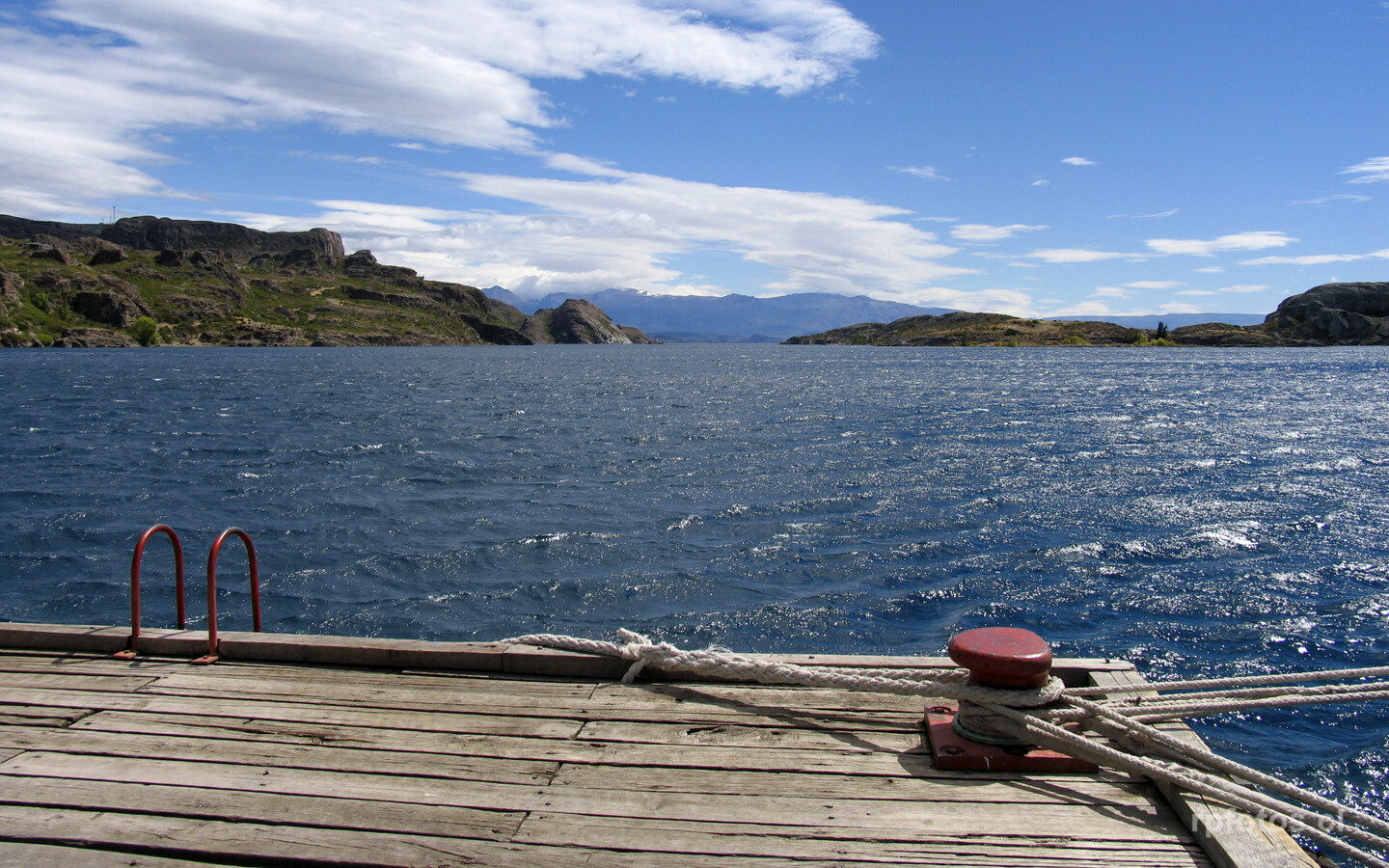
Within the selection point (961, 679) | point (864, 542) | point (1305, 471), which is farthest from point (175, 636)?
point (1305, 471)

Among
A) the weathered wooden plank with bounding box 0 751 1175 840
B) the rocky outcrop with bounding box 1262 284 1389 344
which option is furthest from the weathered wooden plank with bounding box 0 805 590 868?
the rocky outcrop with bounding box 1262 284 1389 344

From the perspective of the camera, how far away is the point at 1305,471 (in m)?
29.0

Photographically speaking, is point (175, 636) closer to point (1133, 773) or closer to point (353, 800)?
point (353, 800)

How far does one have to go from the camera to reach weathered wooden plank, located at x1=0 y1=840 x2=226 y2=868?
14.3ft

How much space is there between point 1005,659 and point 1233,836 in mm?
1480

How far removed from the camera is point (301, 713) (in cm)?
610

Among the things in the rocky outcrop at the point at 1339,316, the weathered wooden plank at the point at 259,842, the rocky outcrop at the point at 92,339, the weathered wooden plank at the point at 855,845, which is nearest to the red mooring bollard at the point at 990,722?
the weathered wooden plank at the point at 855,845

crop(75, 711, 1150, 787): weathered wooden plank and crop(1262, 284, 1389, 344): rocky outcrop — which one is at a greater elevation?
crop(1262, 284, 1389, 344): rocky outcrop

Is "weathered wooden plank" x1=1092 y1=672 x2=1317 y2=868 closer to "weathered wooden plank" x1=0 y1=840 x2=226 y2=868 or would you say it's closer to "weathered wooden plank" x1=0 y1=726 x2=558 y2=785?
"weathered wooden plank" x1=0 y1=726 x2=558 y2=785

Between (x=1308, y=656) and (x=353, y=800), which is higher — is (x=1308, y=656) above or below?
below

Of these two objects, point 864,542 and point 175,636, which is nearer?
point 175,636

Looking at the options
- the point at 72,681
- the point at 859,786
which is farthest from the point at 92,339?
the point at 859,786

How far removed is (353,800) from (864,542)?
51.7 ft

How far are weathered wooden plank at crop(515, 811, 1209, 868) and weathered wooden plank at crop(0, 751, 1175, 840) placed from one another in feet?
0.29
